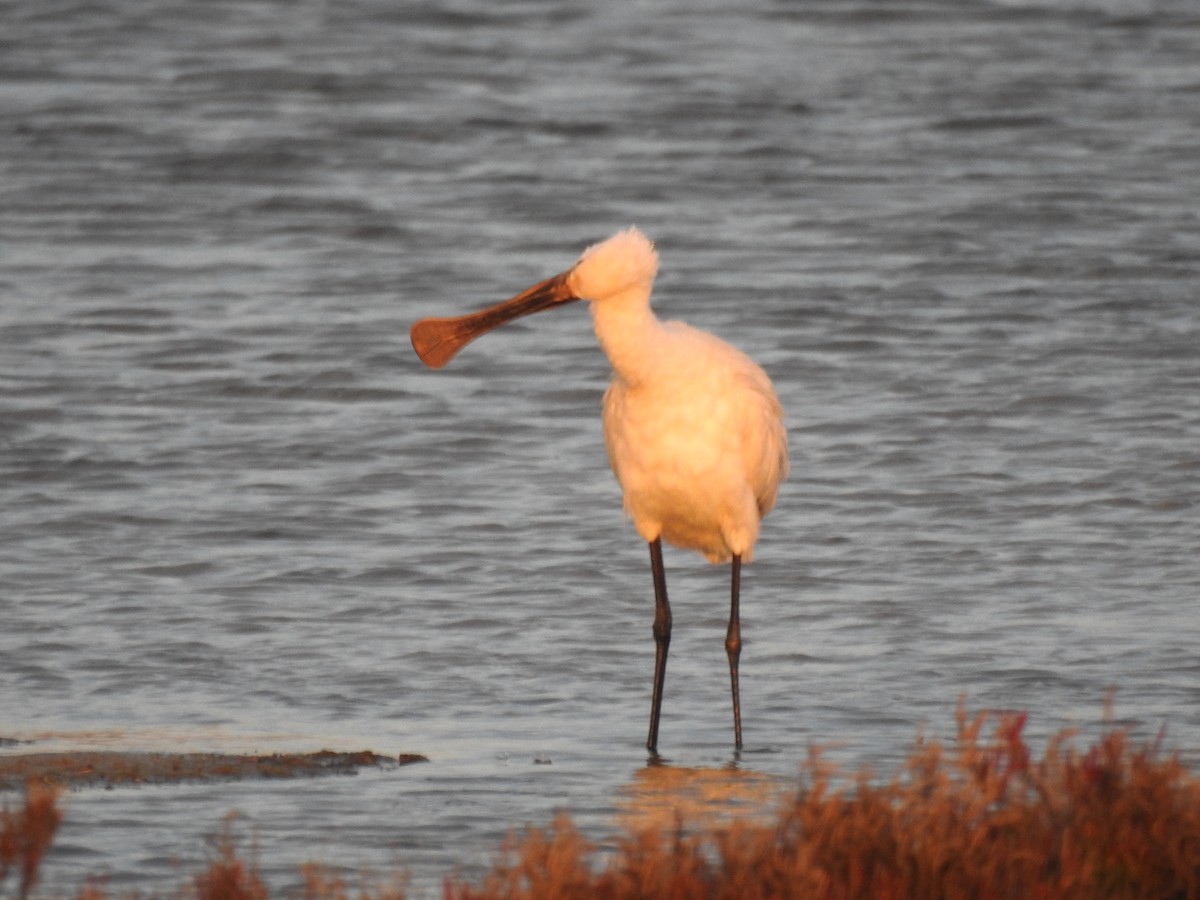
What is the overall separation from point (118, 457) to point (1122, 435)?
5608 mm

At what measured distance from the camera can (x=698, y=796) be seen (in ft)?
24.7

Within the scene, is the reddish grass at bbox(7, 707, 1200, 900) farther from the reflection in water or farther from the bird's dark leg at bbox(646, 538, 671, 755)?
the bird's dark leg at bbox(646, 538, 671, 755)

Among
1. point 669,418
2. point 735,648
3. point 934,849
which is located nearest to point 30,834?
point 934,849

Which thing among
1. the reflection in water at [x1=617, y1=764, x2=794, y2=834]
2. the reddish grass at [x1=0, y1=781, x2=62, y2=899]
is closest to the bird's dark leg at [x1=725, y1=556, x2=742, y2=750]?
the reflection in water at [x1=617, y1=764, x2=794, y2=834]

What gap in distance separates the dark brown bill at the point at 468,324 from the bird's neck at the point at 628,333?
28 cm

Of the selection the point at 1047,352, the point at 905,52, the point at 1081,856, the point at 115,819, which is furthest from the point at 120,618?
the point at 905,52

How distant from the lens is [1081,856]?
5.19m

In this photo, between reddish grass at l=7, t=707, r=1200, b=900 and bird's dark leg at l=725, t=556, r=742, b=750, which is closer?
reddish grass at l=7, t=707, r=1200, b=900

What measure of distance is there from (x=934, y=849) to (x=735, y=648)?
373 cm

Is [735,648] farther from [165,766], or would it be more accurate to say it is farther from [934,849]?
[934,849]

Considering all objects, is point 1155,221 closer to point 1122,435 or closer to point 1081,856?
point 1122,435

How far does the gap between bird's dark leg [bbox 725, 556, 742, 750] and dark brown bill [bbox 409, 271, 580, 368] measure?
1233 millimetres

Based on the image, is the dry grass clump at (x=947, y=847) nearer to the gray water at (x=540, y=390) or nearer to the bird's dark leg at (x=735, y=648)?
the gray water at (x=540, y=390)

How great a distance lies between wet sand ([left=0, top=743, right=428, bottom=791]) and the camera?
7465mm
